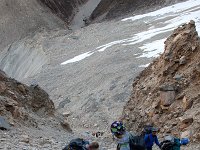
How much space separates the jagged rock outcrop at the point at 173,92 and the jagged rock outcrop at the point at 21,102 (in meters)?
3.36

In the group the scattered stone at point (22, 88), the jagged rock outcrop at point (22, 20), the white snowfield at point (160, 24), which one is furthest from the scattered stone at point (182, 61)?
the jagged rock outcrop at point (22, 20)

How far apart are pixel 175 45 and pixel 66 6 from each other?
59.7 metres

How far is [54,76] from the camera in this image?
39.6m

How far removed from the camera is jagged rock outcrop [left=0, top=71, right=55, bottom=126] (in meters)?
16.3

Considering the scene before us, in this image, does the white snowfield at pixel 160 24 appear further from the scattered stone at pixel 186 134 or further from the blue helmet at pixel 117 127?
the blue helmet at pixel 117 127

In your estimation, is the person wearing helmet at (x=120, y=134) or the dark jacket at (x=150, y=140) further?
the dark jacket at (x=150, y=140)

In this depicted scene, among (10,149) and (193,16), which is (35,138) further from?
(193,16)

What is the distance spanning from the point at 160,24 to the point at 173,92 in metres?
29.7

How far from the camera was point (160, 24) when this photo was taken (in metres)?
46.4

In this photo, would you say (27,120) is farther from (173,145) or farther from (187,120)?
(173,145)

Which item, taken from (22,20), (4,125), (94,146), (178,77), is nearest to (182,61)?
(178,77)

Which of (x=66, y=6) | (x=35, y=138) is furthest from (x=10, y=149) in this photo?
(x=66, y=6)

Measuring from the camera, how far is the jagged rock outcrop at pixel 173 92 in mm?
16006

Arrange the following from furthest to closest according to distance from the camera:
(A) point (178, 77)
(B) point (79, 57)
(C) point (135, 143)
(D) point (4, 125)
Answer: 1. (B) point (79, 57)
2. (A) point (178, 77)
3. (D) point (4, 125)
4. (C) point (135, 143)
